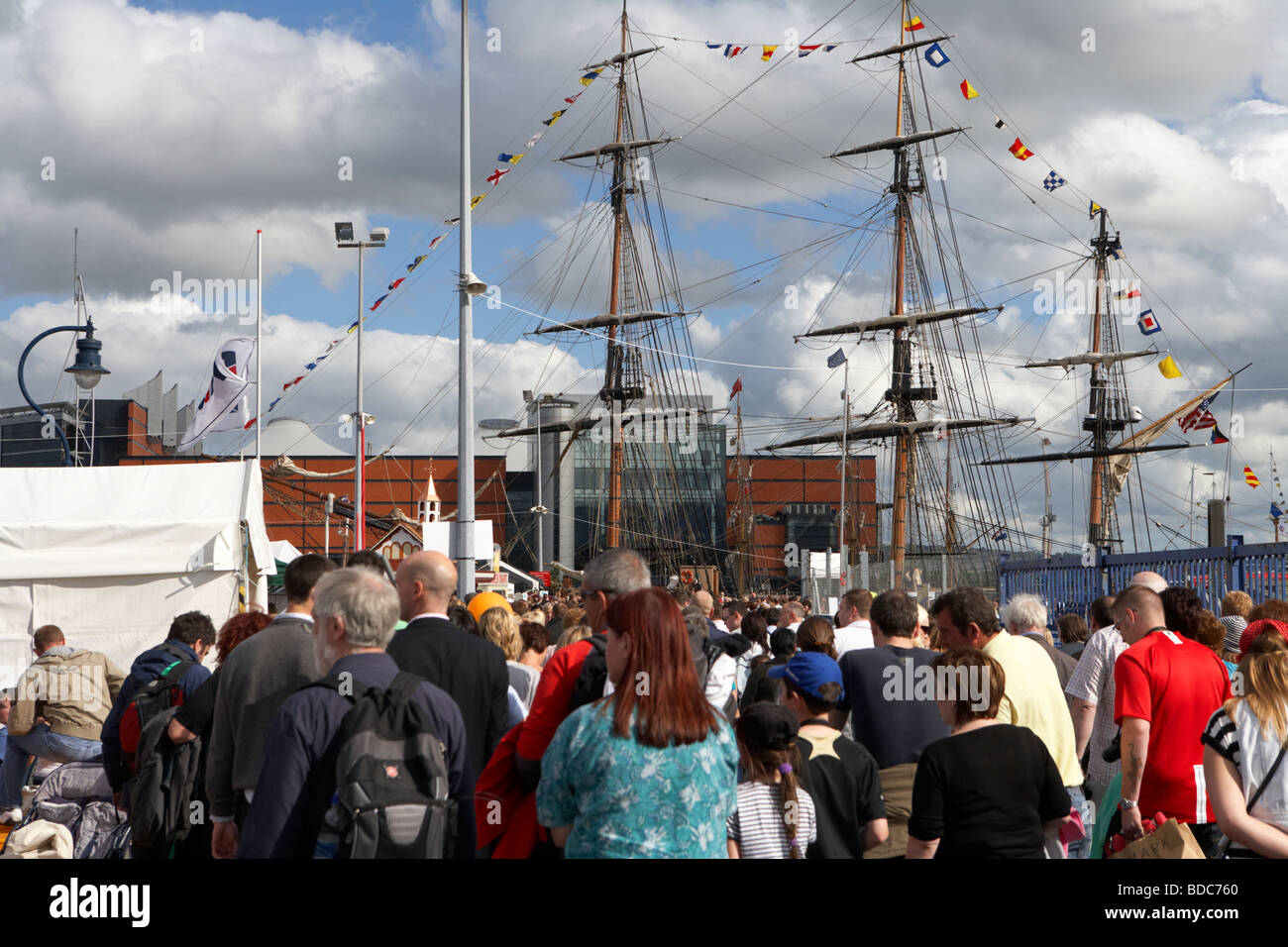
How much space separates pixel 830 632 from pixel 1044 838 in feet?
6.89

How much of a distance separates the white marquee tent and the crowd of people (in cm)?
544

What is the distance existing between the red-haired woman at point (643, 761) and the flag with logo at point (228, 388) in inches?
748

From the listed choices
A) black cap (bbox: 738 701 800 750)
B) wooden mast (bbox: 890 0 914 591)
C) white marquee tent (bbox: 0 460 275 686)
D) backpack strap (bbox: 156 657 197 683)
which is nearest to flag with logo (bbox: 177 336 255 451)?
white marquee tent (bbox: 0 460 275 686)

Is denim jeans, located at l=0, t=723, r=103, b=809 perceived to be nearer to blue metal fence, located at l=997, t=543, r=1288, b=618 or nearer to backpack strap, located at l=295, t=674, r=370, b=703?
backpack strap, located at l=295, t=674, r=370, b=703

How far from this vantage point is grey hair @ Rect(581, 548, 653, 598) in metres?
5.06

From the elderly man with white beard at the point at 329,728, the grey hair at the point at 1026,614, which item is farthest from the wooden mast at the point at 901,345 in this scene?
the elderly man with white beard at the point at 329,728

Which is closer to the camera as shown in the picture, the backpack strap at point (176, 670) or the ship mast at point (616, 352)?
the backpack strap at point (176, 670)

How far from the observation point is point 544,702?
475cm

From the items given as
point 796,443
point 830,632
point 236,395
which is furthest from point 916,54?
point 830,632

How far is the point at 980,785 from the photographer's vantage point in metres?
4.54

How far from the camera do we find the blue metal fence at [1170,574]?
1335cm

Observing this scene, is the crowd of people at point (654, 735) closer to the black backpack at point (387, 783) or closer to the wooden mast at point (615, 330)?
the black backpack at point (387, 783)

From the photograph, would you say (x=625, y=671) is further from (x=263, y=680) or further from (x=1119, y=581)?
(x=1119, y=581)
